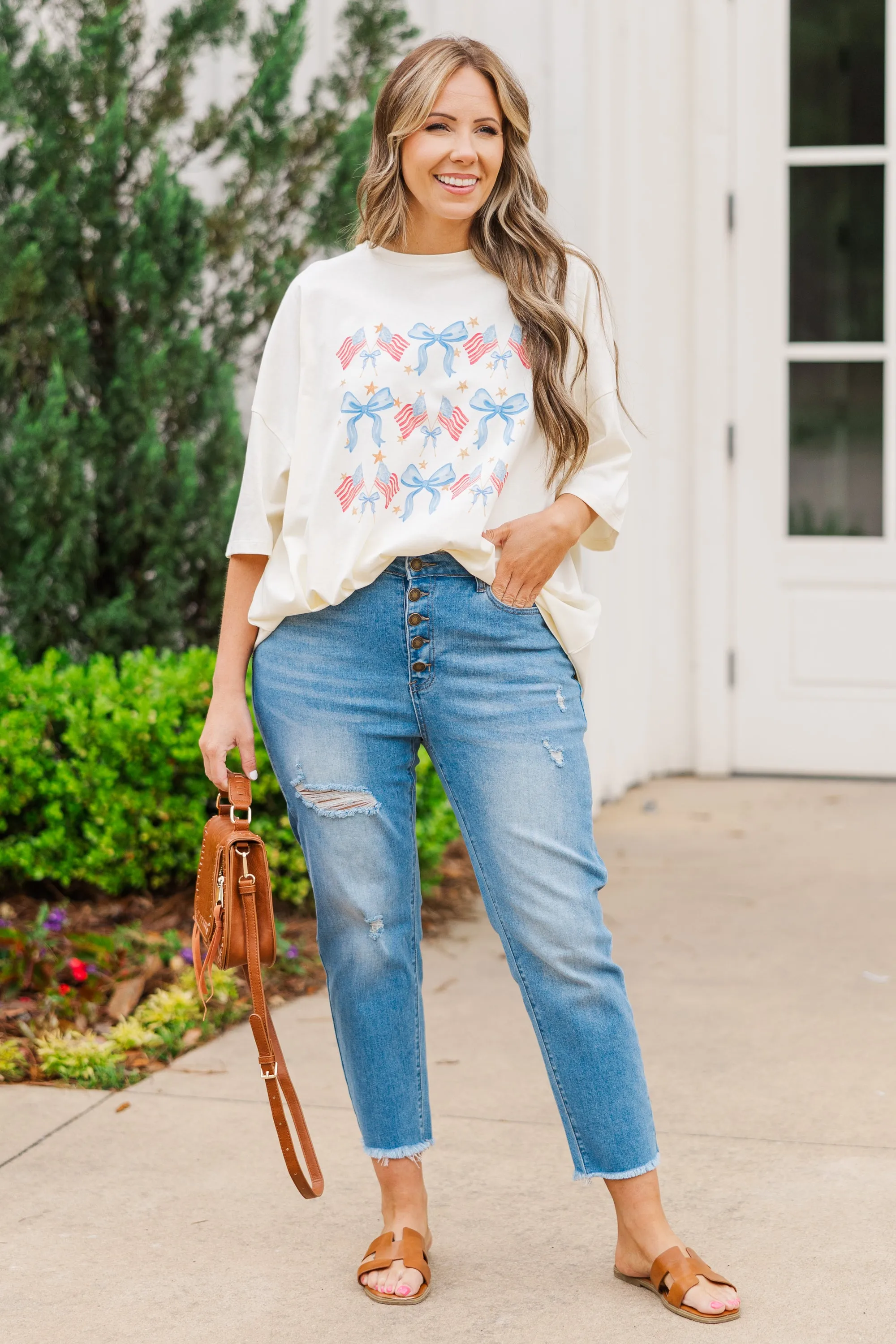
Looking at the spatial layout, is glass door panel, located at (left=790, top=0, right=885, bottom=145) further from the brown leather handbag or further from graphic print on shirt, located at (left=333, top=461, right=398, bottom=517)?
the brown leather handbag

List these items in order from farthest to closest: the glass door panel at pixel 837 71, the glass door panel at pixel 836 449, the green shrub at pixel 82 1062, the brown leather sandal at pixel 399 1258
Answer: the glass door panel at pixel 836 449
the glass door panel at pixel 837 71
the green shrub at pixel 82 1062
the brown leather sandal at pixel 399 1258

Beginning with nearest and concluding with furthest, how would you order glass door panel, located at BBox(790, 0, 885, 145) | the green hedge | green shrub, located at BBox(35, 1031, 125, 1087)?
green shrub, located at BBox(35, 1031, 125, 1087) → the green hedge → glass door panel, located at BBox(790, 0, 885, 145)

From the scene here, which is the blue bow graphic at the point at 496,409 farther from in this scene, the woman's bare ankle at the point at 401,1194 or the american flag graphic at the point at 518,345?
the woman's bare ankle at the point at 401,1194

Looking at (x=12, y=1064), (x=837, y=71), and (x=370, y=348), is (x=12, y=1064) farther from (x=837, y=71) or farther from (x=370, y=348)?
(x=837, y=71)

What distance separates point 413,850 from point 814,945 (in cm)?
202

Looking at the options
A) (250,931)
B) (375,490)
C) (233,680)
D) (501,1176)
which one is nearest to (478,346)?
(375,490)

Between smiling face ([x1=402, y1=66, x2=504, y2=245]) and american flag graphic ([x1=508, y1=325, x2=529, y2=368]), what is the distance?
196mm

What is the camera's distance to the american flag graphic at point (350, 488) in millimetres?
2295

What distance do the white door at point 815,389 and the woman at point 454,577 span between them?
3.65 metres

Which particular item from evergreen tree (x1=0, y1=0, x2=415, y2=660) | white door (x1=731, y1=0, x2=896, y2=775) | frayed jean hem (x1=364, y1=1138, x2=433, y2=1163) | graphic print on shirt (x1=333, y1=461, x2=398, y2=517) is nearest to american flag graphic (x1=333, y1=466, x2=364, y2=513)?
graphic print on shirt (x1=333, y1=461, x2=398, y2=517)

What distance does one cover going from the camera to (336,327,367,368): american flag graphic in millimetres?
2320

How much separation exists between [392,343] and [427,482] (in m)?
0.22

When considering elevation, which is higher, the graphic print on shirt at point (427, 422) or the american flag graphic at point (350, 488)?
the graphic print on shirt at point (427, 422)

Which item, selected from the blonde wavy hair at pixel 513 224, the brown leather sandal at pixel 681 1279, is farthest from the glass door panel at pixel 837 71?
the brown leather sandal at pixel 681 1279
